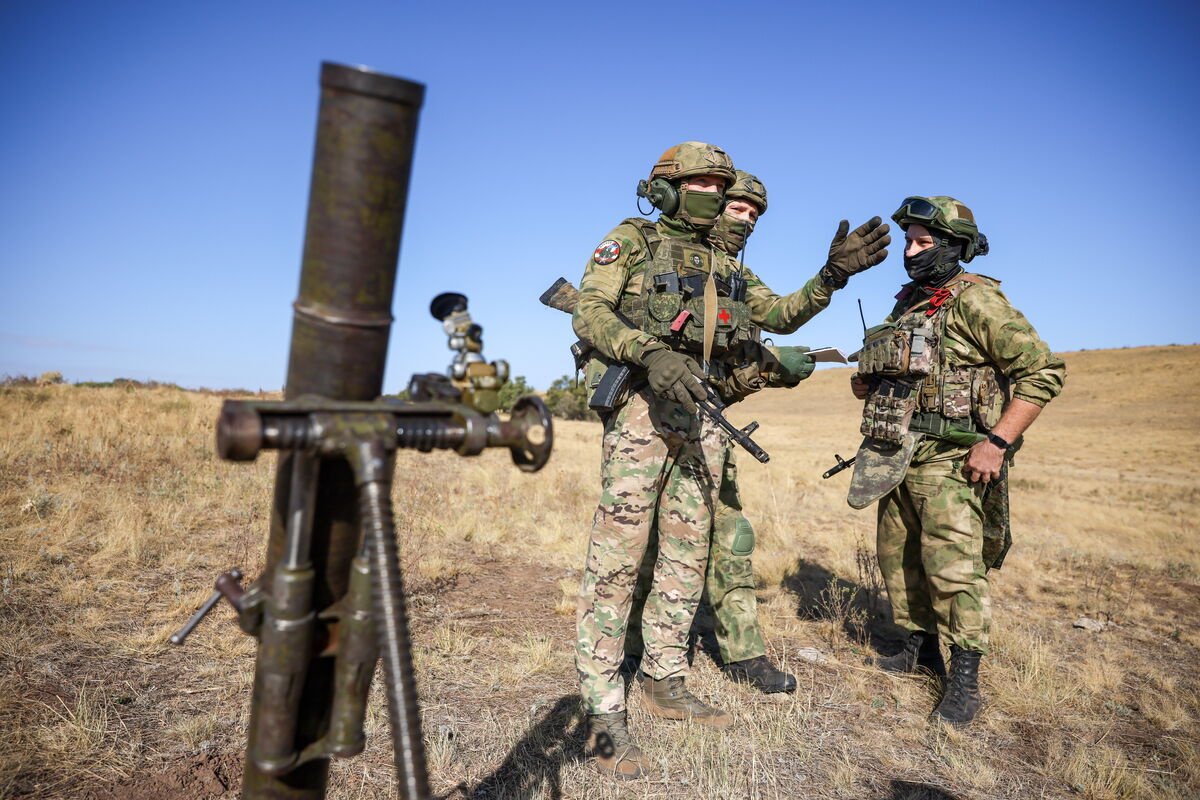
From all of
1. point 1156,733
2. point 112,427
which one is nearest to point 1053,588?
point 1156,733

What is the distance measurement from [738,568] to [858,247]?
82.9 inches

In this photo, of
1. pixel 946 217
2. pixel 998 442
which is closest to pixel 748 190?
pixel 946 217

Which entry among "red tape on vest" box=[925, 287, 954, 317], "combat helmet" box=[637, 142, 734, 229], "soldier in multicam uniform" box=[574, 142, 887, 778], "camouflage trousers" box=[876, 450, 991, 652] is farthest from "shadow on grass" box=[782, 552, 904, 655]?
"combat helmet" box=[637, 142, 734, 229]

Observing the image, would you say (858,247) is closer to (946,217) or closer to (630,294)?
(946,217)

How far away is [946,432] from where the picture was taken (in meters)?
4.59

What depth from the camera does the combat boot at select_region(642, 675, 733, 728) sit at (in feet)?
13.3

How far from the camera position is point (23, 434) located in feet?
32.4

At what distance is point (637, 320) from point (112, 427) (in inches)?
403

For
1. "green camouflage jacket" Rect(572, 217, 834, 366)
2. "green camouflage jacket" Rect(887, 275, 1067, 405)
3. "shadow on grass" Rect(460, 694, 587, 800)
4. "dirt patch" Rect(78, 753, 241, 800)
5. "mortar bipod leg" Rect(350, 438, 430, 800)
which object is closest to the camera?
"mortar bipod leg" Rect(350, 438, 430, 800)

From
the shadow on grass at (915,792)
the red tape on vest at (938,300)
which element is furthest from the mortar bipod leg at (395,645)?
the red tape on vest at (938,300)

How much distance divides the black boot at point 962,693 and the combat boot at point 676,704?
1.35 metres

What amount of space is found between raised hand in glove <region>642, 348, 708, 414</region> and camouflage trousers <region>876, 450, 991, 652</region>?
199 centimetres

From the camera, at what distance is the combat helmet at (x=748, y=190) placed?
4.94 m

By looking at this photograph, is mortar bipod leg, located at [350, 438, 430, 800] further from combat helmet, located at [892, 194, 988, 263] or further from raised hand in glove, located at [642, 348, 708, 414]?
combat helmet, located at [892, 194, 988, 263]
